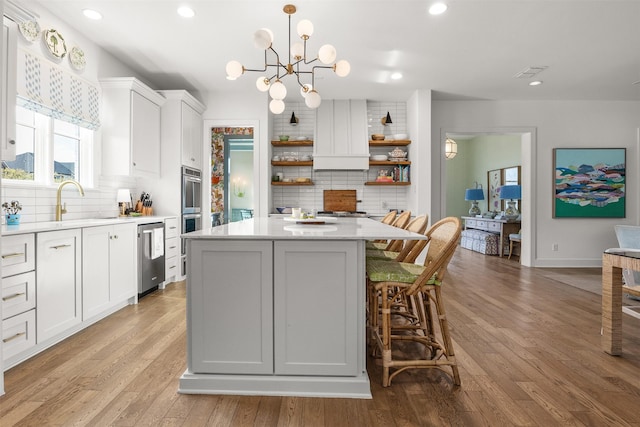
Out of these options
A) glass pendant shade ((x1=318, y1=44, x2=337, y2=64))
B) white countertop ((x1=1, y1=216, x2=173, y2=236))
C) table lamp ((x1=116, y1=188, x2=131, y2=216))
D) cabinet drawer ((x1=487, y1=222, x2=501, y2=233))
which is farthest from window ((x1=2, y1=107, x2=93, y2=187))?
cabinet drawer ((x1=487, y1=222, x2=501, y2=233))

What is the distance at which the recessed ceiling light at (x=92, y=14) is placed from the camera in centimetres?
331

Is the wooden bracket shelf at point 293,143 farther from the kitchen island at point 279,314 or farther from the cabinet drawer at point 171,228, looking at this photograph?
the kitchen island at point 279,314

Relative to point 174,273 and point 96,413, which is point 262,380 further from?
point 174,273

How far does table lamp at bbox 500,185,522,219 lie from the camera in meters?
7.34

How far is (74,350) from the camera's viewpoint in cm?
254

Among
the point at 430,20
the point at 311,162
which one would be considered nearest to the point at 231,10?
the point at 430,20

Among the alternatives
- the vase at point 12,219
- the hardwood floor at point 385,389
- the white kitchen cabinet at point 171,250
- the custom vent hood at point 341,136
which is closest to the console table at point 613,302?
the hardwood floor at point 385,389

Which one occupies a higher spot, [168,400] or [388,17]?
[388,17]

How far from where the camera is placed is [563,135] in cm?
612

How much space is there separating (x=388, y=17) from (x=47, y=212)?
11.3 ft

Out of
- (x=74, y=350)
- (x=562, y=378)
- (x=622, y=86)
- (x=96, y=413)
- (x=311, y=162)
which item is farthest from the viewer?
(x=311, y=162)

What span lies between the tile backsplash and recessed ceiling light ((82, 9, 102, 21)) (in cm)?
301

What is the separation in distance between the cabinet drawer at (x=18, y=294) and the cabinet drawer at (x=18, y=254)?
0.04 m

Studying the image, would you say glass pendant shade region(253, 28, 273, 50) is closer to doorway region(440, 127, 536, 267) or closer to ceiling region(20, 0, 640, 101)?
ceiling region(20, 0, 640, 101)
